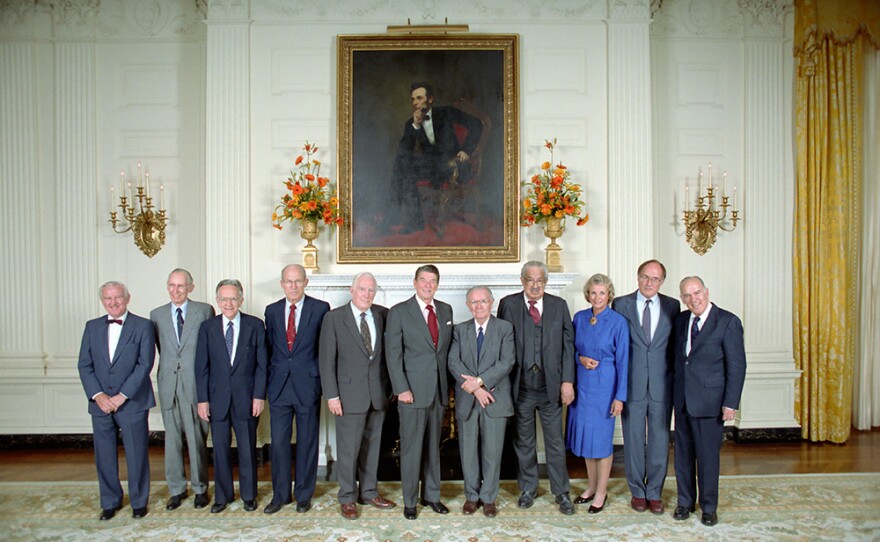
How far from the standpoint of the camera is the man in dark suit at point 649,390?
4082mm

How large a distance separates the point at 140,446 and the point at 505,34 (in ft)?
15.1

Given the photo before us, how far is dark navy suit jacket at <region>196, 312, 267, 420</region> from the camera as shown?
4.09m

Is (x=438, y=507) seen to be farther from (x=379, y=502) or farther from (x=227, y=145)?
(x=227, y=145)

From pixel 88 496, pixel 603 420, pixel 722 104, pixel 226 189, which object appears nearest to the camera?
pixel 603 420

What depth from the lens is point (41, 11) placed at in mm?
5902

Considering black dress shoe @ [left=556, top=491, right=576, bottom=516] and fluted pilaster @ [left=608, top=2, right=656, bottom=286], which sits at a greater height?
fluted pilaster @ [left=608, top=2, right=656, bottom=286]

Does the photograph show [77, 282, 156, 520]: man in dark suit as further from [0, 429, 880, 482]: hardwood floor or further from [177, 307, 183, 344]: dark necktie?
[0, 429, 880, 482]: hardwood floor

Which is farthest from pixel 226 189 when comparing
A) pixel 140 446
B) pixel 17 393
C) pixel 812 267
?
pixel 812 267

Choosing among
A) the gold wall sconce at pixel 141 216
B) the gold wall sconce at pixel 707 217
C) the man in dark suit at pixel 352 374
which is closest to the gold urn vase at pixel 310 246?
the man in dark suit at pixel 352 374

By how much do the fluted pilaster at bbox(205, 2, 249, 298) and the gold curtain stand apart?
17.4ft

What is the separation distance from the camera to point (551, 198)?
533cm

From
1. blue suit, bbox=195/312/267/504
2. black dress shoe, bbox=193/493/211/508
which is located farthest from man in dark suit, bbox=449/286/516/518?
black dress shoe, bbox=193/493/211/508

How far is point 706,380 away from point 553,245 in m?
1.95

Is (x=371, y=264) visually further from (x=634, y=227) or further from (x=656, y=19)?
(x=656, y=19)
